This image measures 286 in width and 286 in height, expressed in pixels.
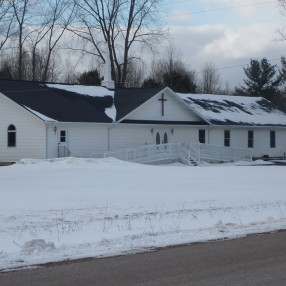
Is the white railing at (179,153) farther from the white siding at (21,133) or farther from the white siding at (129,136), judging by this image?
the white siding at (21,133)

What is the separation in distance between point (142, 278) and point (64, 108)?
30467 mm

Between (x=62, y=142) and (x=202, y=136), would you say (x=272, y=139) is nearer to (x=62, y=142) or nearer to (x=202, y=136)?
(x=202, y=136)

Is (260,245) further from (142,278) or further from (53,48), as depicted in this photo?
(53,48)

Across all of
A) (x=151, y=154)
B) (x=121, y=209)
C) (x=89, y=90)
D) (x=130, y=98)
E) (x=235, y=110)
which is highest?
(x=89, y=90)

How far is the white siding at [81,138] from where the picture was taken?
37.2m

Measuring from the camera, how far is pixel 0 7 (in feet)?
203

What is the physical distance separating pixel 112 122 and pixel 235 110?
47.6 feet

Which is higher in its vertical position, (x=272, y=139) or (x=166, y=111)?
(x=166, y=111)

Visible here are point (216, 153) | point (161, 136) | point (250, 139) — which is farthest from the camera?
point (250, 139)

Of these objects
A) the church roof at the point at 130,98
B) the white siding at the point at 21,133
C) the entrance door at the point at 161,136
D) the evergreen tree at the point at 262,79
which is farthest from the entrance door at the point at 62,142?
the evergreen tree at the point at 262,79

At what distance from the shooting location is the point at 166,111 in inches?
1695

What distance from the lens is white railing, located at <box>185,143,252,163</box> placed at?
40219 mm

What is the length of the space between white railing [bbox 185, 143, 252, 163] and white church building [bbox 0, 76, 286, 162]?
29cm

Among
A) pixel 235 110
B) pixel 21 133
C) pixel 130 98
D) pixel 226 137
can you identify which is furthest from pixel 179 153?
pixel 235 110
